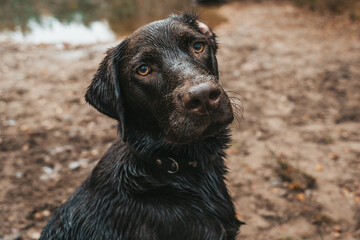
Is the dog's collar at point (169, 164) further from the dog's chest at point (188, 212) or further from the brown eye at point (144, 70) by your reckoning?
the brown eye at point (144, 70)

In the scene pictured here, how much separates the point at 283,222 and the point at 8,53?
28.0 ft

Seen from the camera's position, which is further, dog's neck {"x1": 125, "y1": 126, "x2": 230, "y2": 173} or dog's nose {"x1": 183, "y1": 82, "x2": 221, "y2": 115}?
dog's neck {"x1": 125, "y1": 126, "x2": 230, "y2": 173}

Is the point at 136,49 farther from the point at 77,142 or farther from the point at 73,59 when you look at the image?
the point at 73,59

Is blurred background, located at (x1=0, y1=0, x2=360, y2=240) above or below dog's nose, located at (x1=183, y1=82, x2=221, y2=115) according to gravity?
below

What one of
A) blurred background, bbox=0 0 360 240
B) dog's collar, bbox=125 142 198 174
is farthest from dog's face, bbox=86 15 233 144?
blurred background, bbox=0 0 360 240

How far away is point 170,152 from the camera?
2570 millimetres

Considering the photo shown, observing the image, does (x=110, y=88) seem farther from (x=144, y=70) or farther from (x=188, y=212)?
(x=188, y=212)

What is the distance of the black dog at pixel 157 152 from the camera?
2.29m

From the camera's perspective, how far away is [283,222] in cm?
374

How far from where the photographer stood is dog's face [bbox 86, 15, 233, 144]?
2.21 metres

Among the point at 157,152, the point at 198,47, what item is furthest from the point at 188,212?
the point at 198,47

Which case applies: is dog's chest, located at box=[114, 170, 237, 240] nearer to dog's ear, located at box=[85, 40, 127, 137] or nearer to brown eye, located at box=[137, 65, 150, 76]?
dog's ear, located at box=[85, 40, 127, 137]

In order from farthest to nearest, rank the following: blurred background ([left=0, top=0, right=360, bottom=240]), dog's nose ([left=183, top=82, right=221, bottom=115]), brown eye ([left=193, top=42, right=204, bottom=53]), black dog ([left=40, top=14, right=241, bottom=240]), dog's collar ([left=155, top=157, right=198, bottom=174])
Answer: blurred background ([left=0, top=0, right=360, bottom=240])
brown eye ([left=193, top=42, right=204, bottom=53])
dog's collar ([left=155, top=157, right=198, bottom=174])
black dog ([left=40, top=14, right=241, bottom=240])
dog's nose ([left=183, top=82, right=221, bottom=115])

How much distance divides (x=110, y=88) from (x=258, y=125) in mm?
3508
